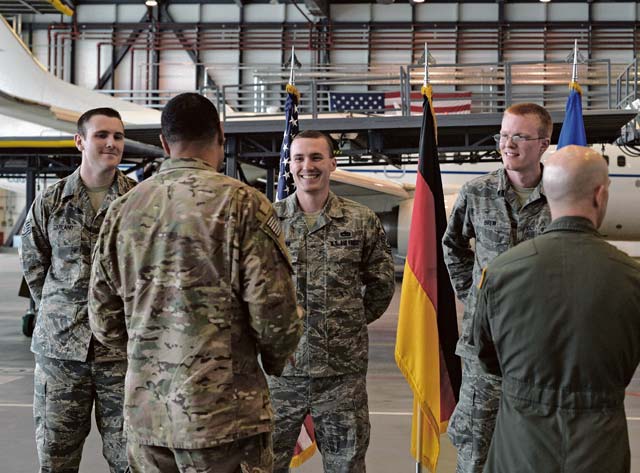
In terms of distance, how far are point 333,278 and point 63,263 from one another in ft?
4.02

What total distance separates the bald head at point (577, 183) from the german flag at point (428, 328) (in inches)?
80.4

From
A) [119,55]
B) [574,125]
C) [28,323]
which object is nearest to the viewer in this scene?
[574,125]

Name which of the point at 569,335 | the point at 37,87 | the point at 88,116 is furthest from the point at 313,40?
the point at 569,335

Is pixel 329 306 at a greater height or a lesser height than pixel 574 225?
lesser

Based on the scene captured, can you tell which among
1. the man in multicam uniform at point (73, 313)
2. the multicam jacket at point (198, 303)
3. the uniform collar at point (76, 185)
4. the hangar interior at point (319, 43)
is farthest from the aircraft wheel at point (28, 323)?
the hangar interior at point (319, 43)

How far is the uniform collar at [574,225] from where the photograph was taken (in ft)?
6.63

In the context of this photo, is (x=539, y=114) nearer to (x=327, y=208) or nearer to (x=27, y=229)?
(x=327, y=208)

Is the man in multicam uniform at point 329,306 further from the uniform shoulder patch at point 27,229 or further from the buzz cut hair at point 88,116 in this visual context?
the uniform shoulder patch at point 27,229

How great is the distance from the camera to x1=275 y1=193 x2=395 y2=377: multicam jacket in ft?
10.8

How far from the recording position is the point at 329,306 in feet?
11.0

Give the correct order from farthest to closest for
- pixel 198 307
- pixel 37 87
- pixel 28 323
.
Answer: pixel 37 87, pixel 28 323, pixel 198 307

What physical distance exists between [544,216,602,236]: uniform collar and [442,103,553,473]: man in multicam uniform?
1206mm

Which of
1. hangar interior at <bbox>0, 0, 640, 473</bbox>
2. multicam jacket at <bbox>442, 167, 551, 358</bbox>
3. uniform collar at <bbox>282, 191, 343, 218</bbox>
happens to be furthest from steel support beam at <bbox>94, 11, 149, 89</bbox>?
multicam jacket at <bbox>442, 167, 551, 358</bbox>

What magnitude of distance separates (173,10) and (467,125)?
20194 millimetres
